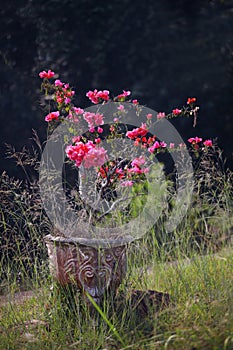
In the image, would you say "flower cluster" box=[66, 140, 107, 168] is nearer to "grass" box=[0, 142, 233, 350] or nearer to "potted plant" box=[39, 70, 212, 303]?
"potted plant" box=[39, 70, 212, 303]

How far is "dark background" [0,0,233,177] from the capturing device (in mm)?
Result: 5113

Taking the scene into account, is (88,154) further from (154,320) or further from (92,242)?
(154,320)

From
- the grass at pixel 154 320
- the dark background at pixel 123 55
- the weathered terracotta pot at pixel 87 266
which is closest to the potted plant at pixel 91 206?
the weathered terracotta pot at pixel 87 266

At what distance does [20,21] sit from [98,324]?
3.18 metres

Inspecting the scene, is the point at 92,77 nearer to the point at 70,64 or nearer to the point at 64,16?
the point at 70,64

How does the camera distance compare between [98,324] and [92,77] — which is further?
[92,77]

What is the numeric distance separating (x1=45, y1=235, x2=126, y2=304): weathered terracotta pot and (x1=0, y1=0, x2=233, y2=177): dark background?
6.90 ft

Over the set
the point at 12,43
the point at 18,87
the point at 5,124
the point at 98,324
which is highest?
the point at 12,43

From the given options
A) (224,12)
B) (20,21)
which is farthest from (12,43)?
(224,12)

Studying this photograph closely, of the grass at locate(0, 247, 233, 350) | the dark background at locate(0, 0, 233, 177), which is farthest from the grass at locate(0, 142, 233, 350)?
the dark background at locate(0, 0, 233, 177)

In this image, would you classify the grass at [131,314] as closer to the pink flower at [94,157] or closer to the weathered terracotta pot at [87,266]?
the weathered terracotta pot at [87,266]

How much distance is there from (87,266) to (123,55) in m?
2.81

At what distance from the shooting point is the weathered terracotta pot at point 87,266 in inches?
117

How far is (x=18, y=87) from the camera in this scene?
16.6ft
